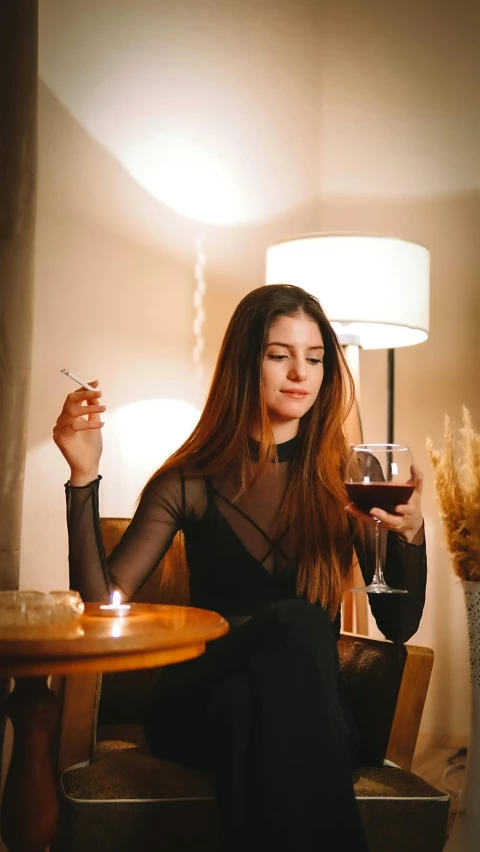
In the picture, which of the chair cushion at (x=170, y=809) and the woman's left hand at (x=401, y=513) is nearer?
the chair cushion at (x=170, y=809)

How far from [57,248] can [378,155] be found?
138 centimetres

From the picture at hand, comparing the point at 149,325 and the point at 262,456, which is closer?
Answer: the point at 262,456

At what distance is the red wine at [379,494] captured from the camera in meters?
1.40

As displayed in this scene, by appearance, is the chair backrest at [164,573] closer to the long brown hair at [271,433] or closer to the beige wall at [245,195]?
the long brown hair at [271,433]

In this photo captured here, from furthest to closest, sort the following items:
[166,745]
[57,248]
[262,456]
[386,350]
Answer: [386,350]
[57,248]
[262,456]
[166,745]

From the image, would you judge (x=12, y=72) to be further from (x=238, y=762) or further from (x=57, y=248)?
(x=238, y=762)

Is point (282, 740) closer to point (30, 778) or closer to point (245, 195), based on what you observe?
point (30, 778)

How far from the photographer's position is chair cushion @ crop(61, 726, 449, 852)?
4.30ft

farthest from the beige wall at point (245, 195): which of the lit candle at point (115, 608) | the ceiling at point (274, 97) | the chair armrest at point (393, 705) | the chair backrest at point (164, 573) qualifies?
the chair armrest at point (393, 705)

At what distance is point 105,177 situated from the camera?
92.1 inches

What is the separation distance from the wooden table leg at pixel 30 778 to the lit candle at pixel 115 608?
0.48 feet

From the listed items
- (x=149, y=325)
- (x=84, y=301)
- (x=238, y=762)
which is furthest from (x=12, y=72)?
(x=238, y=762)

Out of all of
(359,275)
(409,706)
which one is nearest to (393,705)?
(409,706)

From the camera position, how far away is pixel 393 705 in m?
1.51
